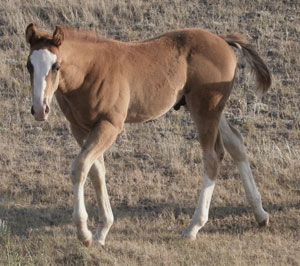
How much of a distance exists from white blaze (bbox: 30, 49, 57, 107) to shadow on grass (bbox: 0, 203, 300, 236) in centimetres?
204

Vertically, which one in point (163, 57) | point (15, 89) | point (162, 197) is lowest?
point (15, 89)

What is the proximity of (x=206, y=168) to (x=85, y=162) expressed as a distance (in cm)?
151

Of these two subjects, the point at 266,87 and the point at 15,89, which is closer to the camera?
the point at 266,87

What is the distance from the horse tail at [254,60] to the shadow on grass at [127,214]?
1416 mm

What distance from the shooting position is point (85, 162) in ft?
22.3

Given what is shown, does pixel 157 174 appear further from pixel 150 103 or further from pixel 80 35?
pixel 80 35

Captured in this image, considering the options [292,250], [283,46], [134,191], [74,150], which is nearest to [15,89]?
[74,150]

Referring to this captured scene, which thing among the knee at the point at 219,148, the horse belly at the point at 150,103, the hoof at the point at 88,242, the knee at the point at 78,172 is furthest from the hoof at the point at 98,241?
the knee at the point at 219,148

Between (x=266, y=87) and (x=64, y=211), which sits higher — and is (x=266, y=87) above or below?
above

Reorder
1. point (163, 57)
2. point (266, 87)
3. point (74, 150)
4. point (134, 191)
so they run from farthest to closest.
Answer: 1. point (74, 150)
2. point (134, 191)
3. point (266, 87)
4. point (163, 57)

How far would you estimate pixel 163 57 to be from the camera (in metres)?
7.59

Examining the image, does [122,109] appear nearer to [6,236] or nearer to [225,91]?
[225,91]

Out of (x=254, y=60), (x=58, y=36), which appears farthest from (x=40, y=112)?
(x=254, y=60)

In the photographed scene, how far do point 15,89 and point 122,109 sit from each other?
5.32 m
